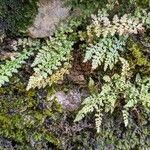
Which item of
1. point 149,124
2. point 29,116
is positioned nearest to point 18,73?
point 29,116

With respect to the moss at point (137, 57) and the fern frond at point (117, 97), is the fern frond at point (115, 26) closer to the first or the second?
the moss at point (137, 57)

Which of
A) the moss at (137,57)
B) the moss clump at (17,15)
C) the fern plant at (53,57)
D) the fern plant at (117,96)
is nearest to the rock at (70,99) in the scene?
the fern plant at (117,96)

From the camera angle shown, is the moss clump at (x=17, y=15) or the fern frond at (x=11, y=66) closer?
the fern frond at (x=11, y=66)

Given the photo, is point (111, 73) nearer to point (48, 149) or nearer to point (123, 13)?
point (123, 13)

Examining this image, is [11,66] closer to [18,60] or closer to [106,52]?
[18,60]

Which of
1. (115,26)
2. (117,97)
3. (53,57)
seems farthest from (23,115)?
(115,26)

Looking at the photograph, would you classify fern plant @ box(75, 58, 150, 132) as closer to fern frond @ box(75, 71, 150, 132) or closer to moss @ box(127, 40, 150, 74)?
fern frond @ box(75, 71, 150, 132)

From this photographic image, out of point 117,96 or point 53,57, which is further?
point 117,96
